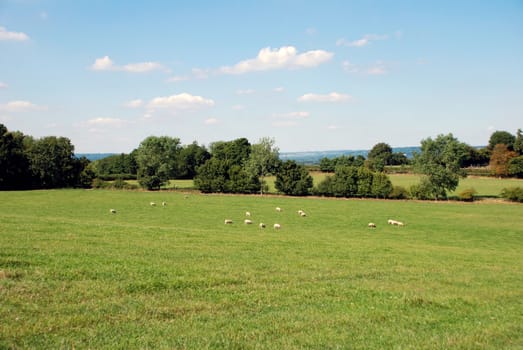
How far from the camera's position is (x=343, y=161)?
130 metres

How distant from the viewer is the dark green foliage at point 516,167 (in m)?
110

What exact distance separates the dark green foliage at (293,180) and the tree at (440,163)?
20.1 metres

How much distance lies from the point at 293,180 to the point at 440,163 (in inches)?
1057

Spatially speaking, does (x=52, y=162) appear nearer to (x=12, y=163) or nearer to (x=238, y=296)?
(x=12, y=163)

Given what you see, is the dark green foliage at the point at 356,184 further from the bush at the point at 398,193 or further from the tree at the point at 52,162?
the tree at the point at 52,162

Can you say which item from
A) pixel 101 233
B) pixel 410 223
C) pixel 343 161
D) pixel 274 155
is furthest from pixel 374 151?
pixel 101 233

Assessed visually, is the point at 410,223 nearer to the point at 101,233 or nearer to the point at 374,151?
the point at 101,233

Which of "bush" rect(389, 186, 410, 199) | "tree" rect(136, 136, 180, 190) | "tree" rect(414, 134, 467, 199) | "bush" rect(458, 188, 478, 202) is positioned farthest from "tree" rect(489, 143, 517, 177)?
"tree" rect(136, 136, 180, 190)

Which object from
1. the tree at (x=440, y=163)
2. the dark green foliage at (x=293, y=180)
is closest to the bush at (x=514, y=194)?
the tree at (x=440, y=163)

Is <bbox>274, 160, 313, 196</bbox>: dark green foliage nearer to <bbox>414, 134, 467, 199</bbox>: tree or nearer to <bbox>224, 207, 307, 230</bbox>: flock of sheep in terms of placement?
<bbox>414, 134, 467, 199</bbox>: tree

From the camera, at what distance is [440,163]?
73.2 meters

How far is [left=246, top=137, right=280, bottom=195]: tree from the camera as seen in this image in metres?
83.1

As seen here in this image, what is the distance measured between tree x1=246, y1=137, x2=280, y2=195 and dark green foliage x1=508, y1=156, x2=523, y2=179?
69.9 meters

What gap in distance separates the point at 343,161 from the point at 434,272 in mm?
115889
